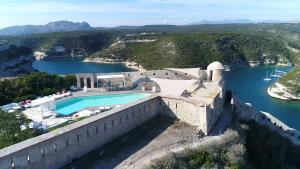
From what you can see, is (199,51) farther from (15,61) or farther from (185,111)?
(185,111)

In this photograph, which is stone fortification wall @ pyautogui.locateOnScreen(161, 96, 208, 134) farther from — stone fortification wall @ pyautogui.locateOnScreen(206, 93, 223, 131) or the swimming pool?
the swimming pool

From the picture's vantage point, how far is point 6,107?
72.7ft

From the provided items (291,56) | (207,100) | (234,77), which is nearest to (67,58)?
(234,77)

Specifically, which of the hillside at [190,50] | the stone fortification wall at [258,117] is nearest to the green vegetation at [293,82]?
the hillside at [190,50]

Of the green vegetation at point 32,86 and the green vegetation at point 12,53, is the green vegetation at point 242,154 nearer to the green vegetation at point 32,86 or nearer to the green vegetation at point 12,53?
the green vegetation at point 32,86

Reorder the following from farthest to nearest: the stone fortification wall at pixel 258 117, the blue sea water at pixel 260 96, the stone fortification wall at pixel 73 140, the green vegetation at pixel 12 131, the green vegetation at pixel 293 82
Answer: the green vegetation at pixel 293 82
the blue sea water at pixel 260 96
the stone fortification wall at pixel 258 117
the green vegetation at pixel 12 131
the stone fortification wall at pixel 73 140

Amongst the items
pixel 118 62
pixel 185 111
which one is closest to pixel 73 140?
pixel 185 111

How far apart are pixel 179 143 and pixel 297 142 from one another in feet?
58.1

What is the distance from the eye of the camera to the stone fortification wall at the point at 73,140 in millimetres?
12109

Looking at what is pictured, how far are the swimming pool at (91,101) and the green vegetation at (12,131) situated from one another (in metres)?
4.06

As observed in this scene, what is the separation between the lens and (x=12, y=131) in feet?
52.7

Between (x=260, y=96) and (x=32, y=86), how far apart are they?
136 ft

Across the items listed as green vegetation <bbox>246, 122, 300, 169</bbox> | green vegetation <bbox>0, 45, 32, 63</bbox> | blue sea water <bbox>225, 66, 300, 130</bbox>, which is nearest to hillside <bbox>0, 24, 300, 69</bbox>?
blue sea water <bbox>225, 66, 300, 130</bbox>

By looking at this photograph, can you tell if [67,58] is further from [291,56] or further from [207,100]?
[207,100]
